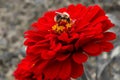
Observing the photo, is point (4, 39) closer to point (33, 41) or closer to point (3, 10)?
point (3, 10)

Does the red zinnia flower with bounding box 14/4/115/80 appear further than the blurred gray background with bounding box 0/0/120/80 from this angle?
No

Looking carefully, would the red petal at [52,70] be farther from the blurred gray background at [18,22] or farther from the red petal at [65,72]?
the blurred gray background at [18,22]

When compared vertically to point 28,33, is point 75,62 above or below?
below

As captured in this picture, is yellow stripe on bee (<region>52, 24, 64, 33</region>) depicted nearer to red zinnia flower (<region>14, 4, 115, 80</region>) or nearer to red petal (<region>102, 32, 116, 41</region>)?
red zinnia flower (<region>14, 4, 115, 80</region>)

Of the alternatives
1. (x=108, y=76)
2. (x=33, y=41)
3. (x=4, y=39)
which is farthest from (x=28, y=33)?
(x=4, y=39)

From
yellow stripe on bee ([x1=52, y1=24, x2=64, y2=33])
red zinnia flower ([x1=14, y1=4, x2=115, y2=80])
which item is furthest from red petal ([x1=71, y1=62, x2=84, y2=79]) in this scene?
yellow stripe on bee ([x1=52, y1=24, x2=64, y2=33])

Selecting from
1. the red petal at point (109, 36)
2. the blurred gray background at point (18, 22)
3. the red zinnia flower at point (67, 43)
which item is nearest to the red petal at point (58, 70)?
the red zinnia flower at point (67, 43)
